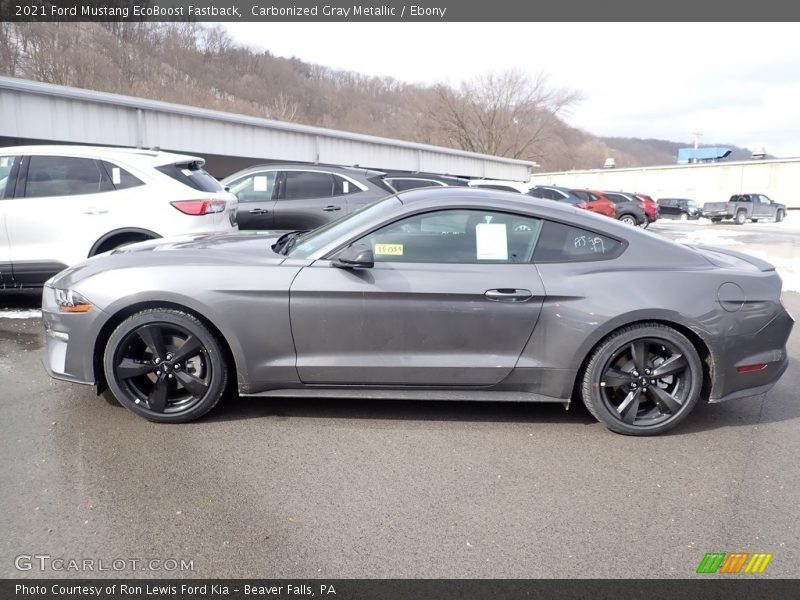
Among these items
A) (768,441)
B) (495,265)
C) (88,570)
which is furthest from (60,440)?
(768,441)

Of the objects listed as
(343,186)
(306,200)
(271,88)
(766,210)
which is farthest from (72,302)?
(271,88)

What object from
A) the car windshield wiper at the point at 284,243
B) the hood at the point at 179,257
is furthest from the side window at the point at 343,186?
the hood at the point at 179,257

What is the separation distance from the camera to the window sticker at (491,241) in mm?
3590

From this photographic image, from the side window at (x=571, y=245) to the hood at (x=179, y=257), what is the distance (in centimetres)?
165

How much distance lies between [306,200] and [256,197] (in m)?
0.80

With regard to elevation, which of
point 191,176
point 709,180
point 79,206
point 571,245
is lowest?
point 571,245

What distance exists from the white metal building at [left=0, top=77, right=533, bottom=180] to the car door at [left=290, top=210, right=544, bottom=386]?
42.2ft

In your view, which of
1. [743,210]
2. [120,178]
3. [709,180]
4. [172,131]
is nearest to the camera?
[120,178]

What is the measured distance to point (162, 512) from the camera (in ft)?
8.73

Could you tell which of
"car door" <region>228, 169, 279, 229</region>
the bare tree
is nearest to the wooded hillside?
the bare tree

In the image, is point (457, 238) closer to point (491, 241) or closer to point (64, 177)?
point (491, 241)

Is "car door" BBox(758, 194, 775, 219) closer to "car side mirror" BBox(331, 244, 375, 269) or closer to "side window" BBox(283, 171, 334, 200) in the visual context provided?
"side window" BBox(283, 171, 334, 200)

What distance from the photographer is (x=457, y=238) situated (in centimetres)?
362

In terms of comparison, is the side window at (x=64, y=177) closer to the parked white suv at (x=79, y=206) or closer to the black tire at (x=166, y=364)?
the parked white suv at (x=79, y=206)
